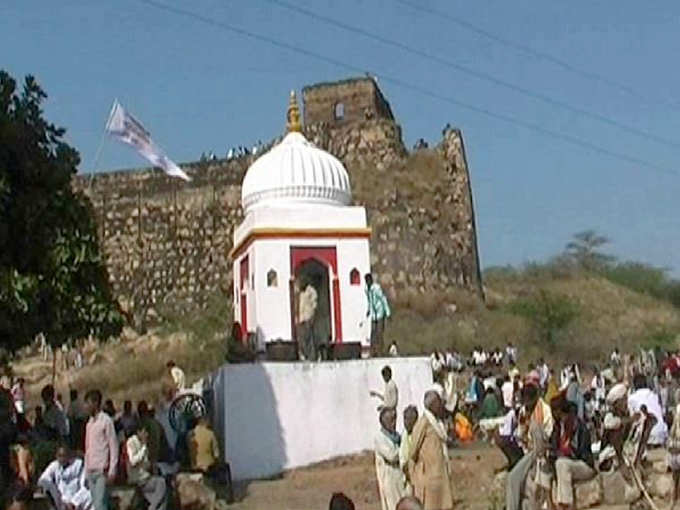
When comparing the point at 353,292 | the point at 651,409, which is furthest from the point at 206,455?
the point at 353,292

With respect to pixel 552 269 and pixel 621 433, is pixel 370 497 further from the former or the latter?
pixel 552 269

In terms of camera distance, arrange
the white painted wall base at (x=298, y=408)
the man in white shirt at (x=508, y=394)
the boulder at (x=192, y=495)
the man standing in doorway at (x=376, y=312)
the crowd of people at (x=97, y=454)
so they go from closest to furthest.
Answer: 1. the crowd of people at (x=97, y=454)
2. the boulder at (x=192, y=495)
3. the white painted wall base at (x=298, y=408)
4. the man standing in doorway at (x=376, y=312)
5. the man in white shirt at (x=508, y=394)

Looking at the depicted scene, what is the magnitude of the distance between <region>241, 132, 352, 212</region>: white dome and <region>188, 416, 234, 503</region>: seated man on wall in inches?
218

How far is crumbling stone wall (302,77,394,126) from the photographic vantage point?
46.3m

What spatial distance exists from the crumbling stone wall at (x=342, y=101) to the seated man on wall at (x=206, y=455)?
31.9m

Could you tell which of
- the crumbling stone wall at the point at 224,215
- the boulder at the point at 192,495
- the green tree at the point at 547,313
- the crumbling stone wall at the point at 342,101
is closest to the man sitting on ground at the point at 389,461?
the boulder at the point at 192,495

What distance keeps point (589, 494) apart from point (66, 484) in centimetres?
488

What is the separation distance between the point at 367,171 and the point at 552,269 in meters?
14.4

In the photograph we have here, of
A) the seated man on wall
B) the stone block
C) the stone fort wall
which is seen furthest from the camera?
the stone fort wall

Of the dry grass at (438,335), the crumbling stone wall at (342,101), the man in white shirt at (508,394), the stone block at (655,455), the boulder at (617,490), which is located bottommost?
the boulder at (617,490)

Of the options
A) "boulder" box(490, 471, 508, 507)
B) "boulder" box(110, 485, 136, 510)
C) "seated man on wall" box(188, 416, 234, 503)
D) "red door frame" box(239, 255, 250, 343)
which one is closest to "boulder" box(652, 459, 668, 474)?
"boulder" box(490, 471, 508, 507)

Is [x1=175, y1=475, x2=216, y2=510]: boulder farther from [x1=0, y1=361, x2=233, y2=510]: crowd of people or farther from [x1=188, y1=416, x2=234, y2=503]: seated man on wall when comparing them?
[x1=188, y1=416, x2=234, y2=503]: seated man on wall

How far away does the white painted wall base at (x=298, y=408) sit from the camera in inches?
649

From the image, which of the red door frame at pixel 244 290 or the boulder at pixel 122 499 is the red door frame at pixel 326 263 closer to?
the red door frame at pixel 244 290
